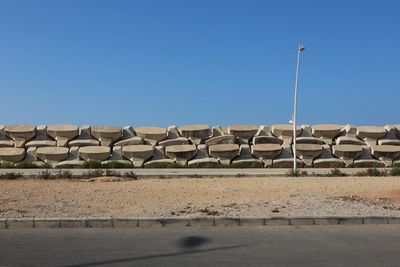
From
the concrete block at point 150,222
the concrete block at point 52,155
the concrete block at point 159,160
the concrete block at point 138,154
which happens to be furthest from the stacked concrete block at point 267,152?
the concrete block at point 150,222

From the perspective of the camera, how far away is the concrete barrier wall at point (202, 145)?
25891 mm

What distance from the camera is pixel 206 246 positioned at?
786 centimetres

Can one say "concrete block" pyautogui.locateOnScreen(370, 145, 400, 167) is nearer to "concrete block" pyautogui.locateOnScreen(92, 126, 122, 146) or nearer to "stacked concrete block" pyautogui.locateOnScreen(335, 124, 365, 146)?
"stacked concrete block" pyautogui.locateOnScreen(335, 124, 365, 146)

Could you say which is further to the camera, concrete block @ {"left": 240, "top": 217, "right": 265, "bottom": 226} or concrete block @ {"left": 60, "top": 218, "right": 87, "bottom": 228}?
concrete block @ {"left": 240, "top": 217, "right": 265, "bottom": 226}

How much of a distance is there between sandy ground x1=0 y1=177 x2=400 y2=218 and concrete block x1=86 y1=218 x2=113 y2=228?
0.65m

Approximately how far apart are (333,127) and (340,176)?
8.72 metres

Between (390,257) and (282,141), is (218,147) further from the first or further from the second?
(390,257)

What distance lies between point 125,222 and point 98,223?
527 millimetres

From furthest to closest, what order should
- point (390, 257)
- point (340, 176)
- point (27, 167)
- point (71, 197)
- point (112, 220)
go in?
point (27, 167), point (340, 176), point (71, 197), point (112, 220), point (390, 257)

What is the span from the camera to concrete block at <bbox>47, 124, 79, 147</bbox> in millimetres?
27625

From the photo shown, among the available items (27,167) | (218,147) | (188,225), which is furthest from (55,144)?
(188,225)

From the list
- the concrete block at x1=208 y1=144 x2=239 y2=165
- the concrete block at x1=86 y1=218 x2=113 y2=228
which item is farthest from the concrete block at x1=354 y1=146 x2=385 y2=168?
the concrete block at x1=86 y1=218 x2=113 y2=228

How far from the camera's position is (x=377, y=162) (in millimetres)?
26219

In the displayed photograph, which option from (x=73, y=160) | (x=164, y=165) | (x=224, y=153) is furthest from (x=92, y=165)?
(x=224, y=153)
